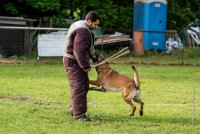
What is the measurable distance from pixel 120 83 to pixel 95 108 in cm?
111

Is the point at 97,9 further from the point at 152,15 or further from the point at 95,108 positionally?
the point at 95,108

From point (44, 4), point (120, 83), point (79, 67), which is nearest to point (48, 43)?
point (44, 4)

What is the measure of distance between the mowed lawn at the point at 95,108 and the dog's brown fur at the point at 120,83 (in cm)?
39

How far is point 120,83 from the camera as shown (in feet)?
32.3

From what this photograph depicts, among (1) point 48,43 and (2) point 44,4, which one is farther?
(2) point 44,4

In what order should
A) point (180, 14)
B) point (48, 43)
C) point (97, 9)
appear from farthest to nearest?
point (180, 14) < point (97, 9) < point (48, 43)

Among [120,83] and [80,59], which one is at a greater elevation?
[80,59]

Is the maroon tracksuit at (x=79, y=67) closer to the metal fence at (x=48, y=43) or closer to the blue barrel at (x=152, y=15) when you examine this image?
the metal fence at (x=48, y=43)

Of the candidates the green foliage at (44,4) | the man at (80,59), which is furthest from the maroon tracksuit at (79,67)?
the green foliage at (44,4)

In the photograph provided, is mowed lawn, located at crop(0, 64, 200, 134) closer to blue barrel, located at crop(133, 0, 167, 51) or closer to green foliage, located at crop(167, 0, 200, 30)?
blue barrel, located at crop(133, 0, 167, 51)

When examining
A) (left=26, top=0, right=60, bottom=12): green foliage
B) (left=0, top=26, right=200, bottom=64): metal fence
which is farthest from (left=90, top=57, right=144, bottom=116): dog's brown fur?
(left=26, top=0, right=60, bottom=12): green foliage

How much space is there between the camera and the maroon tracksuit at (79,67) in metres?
9.27

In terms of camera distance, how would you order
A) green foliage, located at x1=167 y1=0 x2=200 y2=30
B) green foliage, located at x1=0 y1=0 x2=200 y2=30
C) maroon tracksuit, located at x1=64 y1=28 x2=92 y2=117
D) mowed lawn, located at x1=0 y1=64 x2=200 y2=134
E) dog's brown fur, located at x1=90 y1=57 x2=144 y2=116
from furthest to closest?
green foliage, located at x1=167 y1=0 x2=200 y2=30, green foliage, located at x1=0 y1=0 x2=200 y2=30, dog's brown fur, located at x1=90 y1=57 x2=144 y2=116, maroon tracksuit, located at x1=64 y1=28 x2=92 y2=117, mowed lawn, located at x1=0 y1=64 x2=200 y2=134

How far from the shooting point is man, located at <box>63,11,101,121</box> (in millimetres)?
9289
